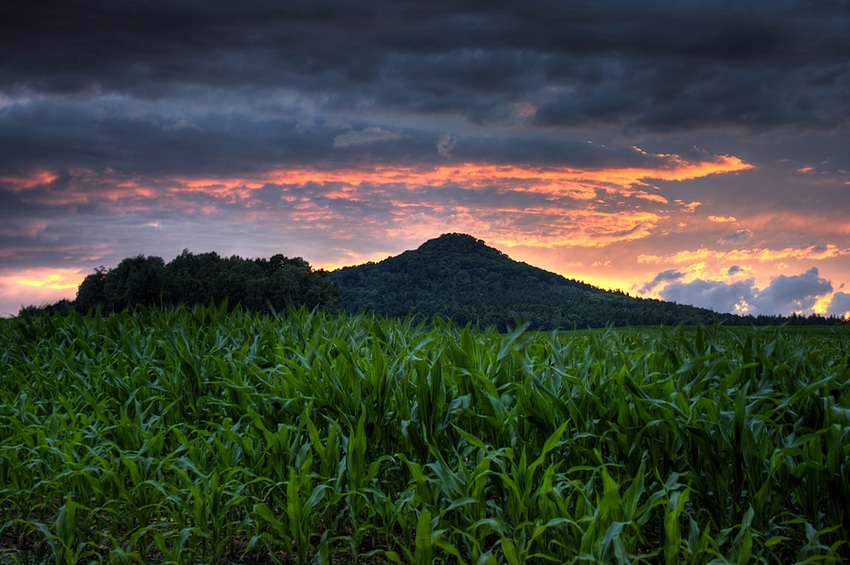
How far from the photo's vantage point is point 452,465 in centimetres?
367

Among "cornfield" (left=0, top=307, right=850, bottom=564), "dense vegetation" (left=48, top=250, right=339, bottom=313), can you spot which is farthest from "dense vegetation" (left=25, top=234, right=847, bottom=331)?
"cornfield" (left=0, top=307, right=850, bottom=564)

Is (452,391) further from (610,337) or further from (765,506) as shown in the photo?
(610,337)

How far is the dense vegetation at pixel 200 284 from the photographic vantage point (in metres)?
43.3

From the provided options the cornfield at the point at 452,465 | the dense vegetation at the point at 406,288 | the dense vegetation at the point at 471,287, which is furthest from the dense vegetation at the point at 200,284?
the cornfield at the point at 452,465

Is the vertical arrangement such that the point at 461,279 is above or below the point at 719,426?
above

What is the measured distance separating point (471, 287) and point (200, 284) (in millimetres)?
37046

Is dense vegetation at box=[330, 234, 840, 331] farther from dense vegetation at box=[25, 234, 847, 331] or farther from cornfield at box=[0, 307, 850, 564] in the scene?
cornfield at box=[0, 307, 850, 564]

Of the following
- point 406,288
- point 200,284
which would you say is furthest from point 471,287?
point 200,284

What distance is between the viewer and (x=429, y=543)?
282 centimetres

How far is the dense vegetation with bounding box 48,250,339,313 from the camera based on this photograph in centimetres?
4331

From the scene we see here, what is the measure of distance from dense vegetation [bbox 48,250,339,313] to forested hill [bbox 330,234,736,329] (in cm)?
889

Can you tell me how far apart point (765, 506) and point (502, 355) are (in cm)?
180

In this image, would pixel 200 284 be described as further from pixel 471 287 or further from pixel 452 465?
pixel 452 465

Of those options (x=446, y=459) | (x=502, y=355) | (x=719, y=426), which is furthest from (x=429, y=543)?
(x=502, y=355)
